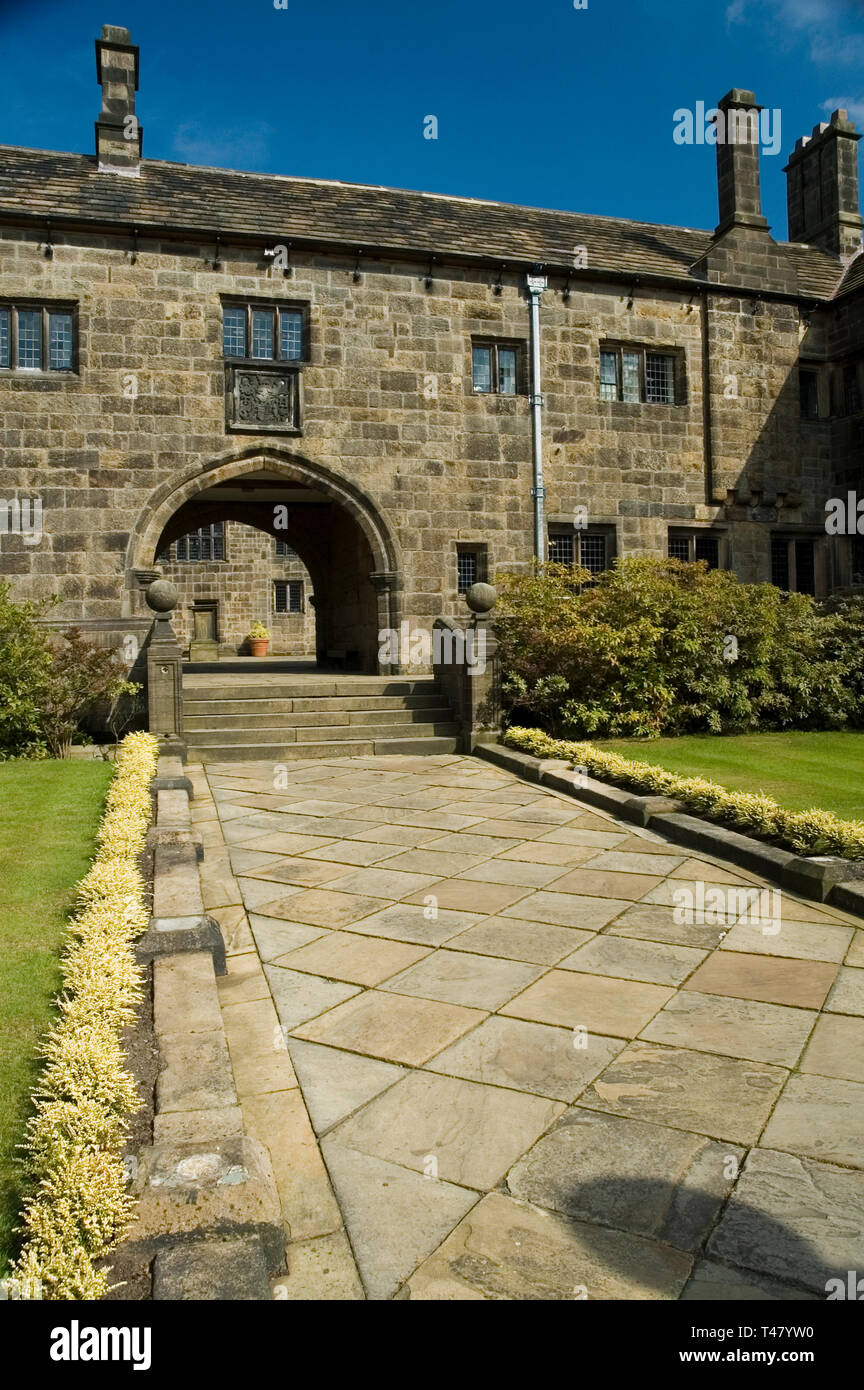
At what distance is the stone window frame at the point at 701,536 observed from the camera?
17641mm

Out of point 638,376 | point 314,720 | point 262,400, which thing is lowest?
point 314,720

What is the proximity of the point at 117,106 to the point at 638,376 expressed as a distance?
1049 centimetres

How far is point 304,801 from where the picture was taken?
861 centimetres

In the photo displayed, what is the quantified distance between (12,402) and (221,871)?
11.0m

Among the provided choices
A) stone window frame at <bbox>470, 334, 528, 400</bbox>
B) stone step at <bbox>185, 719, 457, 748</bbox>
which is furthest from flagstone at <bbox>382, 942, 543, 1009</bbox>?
stone window frame at <bbox>470, 334, 528, 400</bbox>

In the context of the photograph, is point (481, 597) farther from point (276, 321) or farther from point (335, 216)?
point (335, 216)

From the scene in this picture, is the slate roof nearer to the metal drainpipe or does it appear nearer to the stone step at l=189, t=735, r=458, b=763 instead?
the metal drainpipe

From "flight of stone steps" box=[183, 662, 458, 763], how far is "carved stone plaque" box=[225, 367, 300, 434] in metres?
4.69

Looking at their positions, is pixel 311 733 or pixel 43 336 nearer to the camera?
pixel 311 733

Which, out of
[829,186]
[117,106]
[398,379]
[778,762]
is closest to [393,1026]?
[778,762]

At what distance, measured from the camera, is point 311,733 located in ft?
38.9

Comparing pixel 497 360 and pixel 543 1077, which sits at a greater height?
pixel 497 360

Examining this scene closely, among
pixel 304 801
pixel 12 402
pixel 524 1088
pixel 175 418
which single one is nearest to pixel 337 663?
pixel 175 418
